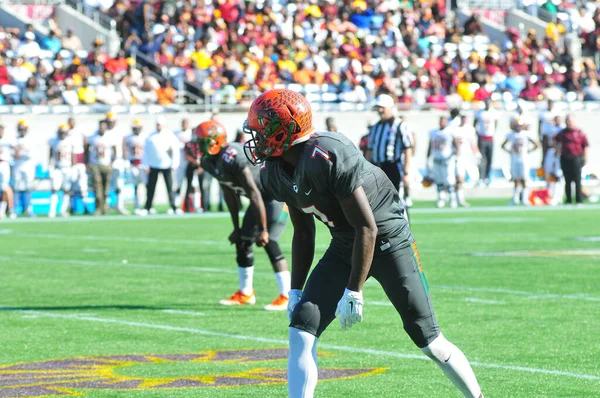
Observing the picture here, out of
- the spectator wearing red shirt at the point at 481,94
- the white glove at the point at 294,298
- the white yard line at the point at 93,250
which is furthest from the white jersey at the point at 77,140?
the white glove at the point at 294,298

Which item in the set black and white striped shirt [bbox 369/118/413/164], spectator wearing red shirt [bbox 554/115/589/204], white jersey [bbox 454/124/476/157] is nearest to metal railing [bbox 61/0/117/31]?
white jersey [bbox 454/124/476/157]

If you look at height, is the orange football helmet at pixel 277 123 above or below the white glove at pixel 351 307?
above

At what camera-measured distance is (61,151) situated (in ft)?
73.4

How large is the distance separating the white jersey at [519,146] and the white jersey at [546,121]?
3.81 feet

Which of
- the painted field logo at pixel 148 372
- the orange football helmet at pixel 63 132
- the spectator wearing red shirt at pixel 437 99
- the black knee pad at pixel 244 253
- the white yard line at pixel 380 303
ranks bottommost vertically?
the white yard line at pixel 380 303

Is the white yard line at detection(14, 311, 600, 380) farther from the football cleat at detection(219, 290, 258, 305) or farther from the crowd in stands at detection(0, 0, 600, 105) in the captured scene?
the crowd in stands at detection(0, 0, 600, 105)

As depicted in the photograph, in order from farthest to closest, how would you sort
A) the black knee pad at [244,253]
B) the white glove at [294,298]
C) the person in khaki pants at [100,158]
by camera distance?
the person in khaki pants at [100,158] → the black knee pad at [244,253] → the white glove at [294,298]

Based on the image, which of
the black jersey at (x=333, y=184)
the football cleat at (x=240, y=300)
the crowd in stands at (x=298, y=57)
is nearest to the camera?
the black jersey at (x=333, y=184)

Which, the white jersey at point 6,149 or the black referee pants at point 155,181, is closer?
the white jersey at point 6,149

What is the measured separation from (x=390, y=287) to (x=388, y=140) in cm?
892

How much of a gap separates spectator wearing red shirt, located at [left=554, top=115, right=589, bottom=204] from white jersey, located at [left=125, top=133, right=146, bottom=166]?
26.4ft

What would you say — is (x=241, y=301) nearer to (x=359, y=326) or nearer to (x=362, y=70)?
(x=359, y=326)

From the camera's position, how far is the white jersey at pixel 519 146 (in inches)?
958

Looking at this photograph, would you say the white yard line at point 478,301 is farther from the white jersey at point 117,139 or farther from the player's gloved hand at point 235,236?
the white jersey at point 117,139
